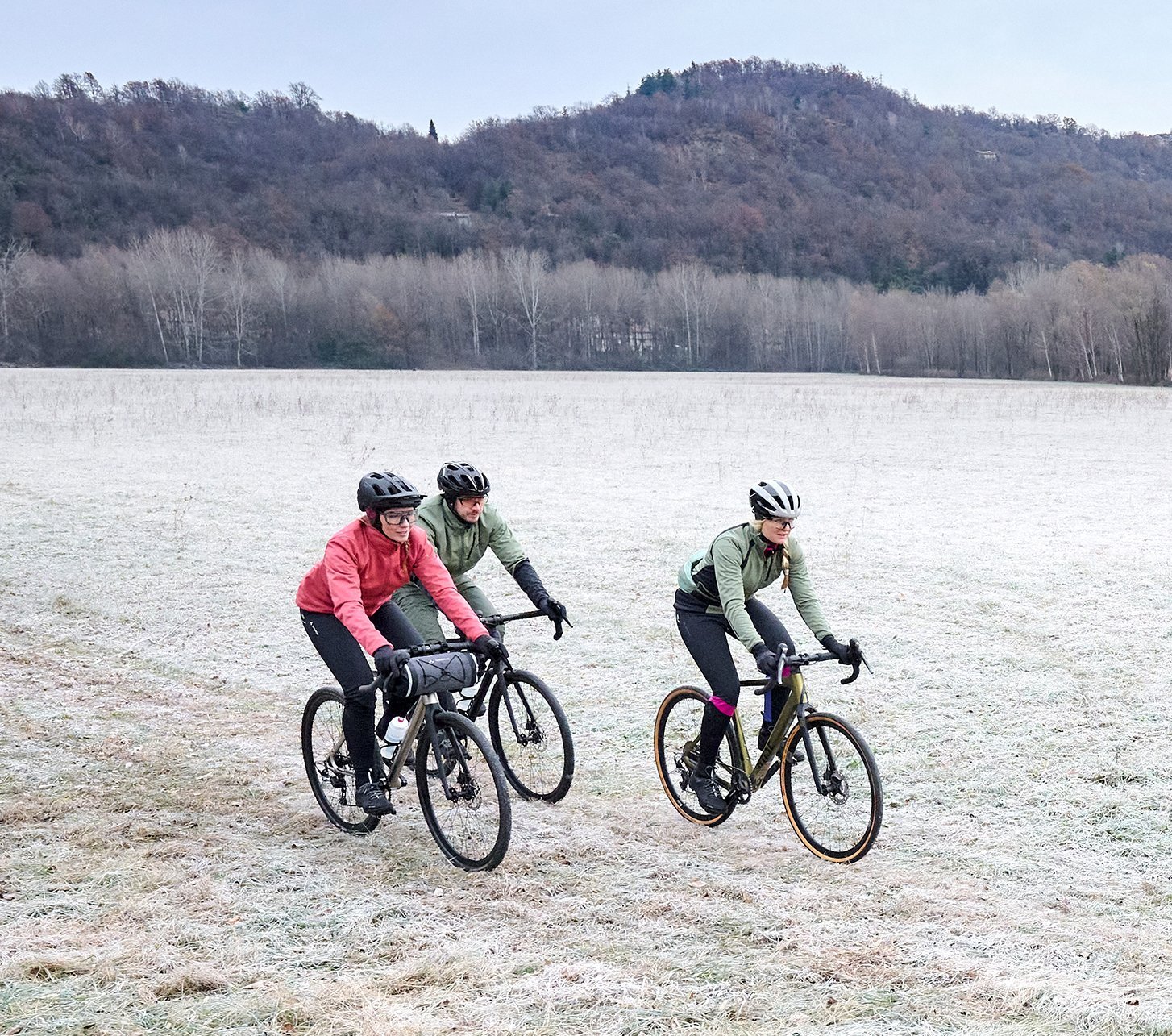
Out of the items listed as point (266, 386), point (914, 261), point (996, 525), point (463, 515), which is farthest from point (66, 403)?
point (914, 261)

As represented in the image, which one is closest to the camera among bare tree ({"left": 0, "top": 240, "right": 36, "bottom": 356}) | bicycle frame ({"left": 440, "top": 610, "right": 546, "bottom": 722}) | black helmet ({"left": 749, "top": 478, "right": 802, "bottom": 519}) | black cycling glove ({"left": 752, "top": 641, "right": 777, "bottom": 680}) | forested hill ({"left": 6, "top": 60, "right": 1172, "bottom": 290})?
black cycling glove ({"left": 752, "top": 641, "right": 777, "bottom": 680})

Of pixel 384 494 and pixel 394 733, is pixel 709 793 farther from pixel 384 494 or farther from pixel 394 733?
pixel 384 494

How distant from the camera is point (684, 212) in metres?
180

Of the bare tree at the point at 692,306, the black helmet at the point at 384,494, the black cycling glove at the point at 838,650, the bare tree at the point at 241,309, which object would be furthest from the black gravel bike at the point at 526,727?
the bare tree at the point at 692,306

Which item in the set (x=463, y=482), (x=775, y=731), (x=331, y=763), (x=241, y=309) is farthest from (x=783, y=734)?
(x=241, y=309)

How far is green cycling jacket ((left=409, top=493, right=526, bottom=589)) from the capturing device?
7793 millimetres

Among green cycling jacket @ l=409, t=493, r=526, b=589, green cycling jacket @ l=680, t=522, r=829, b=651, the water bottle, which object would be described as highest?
green cycling jacket @ l=409, t=493, r=526, b=589

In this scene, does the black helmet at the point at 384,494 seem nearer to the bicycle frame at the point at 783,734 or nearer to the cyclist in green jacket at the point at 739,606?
the cyclist in green jacket at the point at 739,606

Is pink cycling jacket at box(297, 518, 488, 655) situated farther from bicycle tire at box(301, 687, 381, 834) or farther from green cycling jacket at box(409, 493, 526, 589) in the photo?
green cycling jacket at box(409, 493, 526, 589)

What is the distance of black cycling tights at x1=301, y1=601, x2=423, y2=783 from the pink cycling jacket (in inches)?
4.3

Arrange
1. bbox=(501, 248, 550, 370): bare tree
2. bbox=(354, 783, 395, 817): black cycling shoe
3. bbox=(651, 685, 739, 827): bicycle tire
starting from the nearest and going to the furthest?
bbox=(354, 783, 395, 817): black cycling shoe < bbox=(651, 685, 739, 827): bicycle tire < bbox=(501, 248, 550, 370): bare tree

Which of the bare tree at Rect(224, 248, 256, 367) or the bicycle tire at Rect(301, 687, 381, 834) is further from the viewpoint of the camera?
the bare tree at Rect(224, 248, 256, 367)

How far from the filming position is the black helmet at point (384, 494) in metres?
6.34

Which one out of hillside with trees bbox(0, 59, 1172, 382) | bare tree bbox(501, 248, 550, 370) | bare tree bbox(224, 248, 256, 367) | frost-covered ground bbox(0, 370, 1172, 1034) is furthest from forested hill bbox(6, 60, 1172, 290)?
frost-covered ground bbox(0, 370, 1172, 1034)
